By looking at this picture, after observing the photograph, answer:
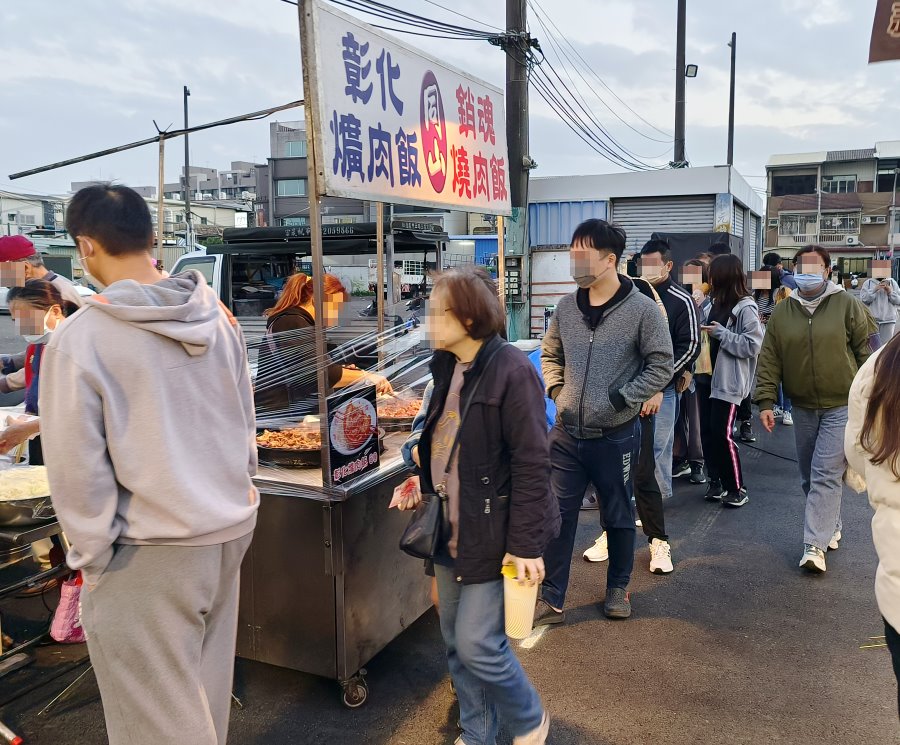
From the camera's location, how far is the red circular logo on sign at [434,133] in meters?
3.36

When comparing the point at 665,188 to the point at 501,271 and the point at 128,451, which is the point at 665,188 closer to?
the point at 501,271

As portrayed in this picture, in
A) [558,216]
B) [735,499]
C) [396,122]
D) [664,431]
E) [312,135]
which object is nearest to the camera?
[312,135]

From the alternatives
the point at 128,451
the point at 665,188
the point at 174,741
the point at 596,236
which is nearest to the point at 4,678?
the point at 174,741

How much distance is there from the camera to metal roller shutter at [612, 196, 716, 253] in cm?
1482

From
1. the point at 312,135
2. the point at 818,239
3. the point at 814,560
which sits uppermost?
the point at 818,239

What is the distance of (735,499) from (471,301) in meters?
4.22

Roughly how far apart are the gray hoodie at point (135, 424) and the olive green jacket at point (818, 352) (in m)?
3.57

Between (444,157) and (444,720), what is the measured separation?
2.55m

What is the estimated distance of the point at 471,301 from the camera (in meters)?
2.34

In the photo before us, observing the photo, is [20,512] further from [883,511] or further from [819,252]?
[819,252]

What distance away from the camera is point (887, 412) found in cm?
188

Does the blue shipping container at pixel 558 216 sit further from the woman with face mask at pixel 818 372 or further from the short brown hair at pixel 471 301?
the short brown hair at pixel 471 301

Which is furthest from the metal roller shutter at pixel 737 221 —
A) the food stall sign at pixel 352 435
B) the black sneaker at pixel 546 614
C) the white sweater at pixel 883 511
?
the white sweater at pixel 883 511

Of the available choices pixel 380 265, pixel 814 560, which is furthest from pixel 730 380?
pixel 380 265
